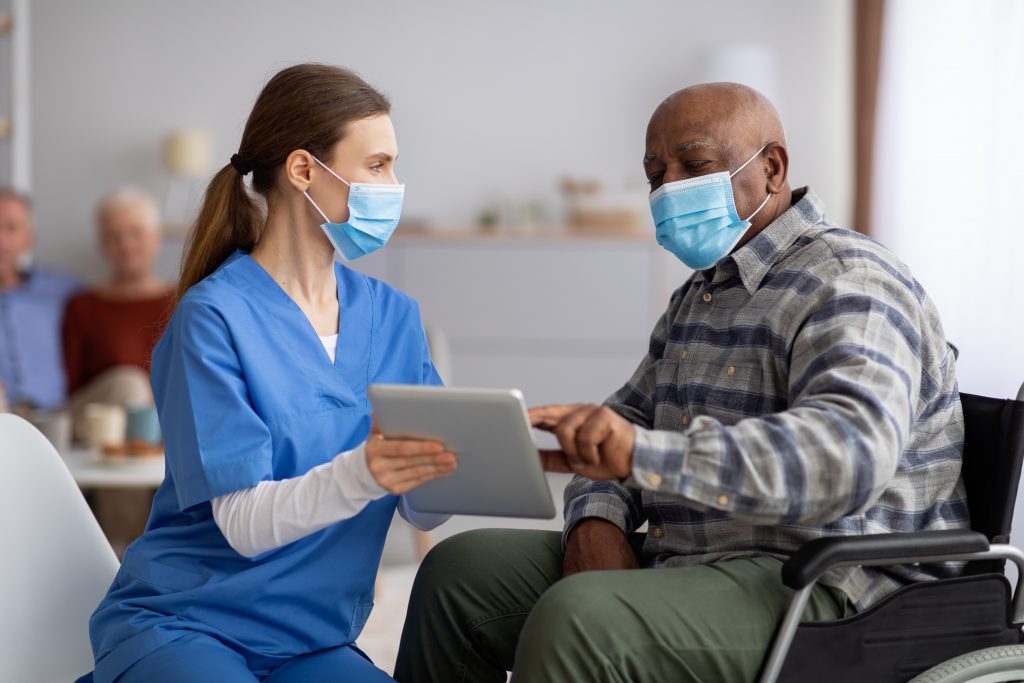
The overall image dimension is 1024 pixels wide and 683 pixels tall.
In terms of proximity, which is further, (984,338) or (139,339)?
(139,339)

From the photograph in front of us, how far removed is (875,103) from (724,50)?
72 centimetres

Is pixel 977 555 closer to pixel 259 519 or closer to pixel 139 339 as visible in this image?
pixel 259 519

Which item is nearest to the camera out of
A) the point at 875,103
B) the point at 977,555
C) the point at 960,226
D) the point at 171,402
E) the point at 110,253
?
the point at 977,555

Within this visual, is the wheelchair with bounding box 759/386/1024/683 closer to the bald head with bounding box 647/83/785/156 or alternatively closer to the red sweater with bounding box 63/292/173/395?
the bald head with bounding box 647/83/785/156

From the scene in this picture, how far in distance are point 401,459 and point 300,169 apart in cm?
51

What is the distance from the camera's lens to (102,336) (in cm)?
432

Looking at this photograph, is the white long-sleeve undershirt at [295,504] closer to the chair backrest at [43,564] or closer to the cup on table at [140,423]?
the chair backrest at [43,564]

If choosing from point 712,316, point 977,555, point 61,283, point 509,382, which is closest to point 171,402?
point 712,316

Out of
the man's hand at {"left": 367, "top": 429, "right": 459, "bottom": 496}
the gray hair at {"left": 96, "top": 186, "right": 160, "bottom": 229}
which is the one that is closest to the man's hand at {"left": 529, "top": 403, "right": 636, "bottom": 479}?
the man's hand at {"left": 367, "top": 429, "right": 459, "bottom": 496}

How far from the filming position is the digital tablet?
1211mm

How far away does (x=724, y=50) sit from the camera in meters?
5.18

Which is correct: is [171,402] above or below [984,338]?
above

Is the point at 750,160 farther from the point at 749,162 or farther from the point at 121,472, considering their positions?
the point at 121,472

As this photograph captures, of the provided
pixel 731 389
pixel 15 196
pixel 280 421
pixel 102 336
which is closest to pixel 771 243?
pixel 731 389
